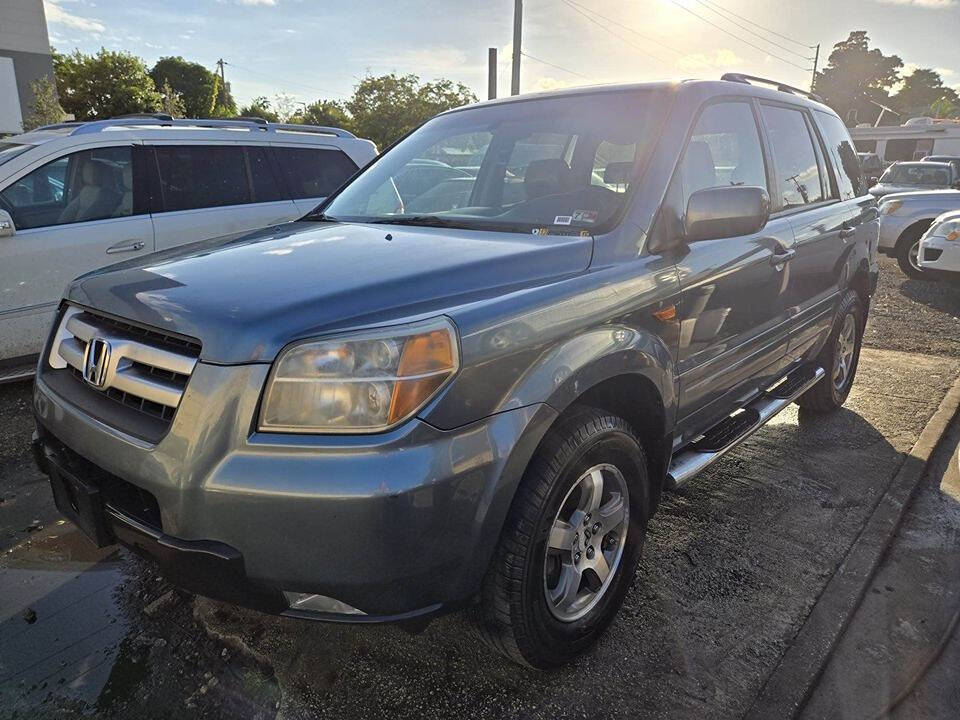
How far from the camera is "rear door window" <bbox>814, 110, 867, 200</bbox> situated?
422cm

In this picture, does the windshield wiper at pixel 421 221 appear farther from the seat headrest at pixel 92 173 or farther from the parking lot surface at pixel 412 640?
the seat headrest at pixel 92 173

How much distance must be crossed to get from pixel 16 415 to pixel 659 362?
4.17 m

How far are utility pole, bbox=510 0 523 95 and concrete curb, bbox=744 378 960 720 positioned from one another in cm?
1541

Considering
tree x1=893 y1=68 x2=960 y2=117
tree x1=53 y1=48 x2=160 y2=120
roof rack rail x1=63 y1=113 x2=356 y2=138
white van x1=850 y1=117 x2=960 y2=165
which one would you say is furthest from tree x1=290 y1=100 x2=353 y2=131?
tree x1=893 y1=68 x2=960 y2=117

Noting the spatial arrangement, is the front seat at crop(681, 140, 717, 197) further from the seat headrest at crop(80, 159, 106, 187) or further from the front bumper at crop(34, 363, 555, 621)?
the seat headrest at crop(80, 159, 106, 187)

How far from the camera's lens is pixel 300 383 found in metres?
1.69

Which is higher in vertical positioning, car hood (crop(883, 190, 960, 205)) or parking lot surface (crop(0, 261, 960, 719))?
car hood (crop(883, 190, 960, 205))

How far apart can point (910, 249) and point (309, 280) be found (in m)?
10.5

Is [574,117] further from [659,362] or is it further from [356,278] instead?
[356,278]

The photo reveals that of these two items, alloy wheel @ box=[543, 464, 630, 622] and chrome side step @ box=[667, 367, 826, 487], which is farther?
chrome side step @ box=[667, 367, 826, 487]

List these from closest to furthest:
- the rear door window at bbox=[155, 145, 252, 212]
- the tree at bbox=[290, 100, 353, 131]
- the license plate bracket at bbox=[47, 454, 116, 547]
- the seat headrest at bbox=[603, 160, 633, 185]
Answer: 1. the license plate bracket at bbox=[47, 454, 116, 547]
2. the seat headrest at bbox=[603, 160, 633, 185]
3. the rear door window at bbox=[155, 145, 252, 212]
4. the tree at bbox=[290, 100, 353, 131]

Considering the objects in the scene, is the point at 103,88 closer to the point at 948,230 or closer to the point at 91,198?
the point at 91,198

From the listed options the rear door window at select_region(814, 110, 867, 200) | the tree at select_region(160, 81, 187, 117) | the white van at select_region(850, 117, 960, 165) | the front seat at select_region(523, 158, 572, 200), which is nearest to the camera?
the front seat at select_region(523, 158, 572, 200)

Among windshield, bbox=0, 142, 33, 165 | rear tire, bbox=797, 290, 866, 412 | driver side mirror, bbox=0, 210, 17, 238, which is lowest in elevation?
rear tire, bbox=797, 290, 866, 412
